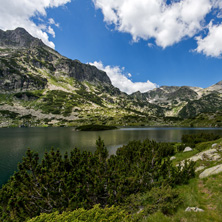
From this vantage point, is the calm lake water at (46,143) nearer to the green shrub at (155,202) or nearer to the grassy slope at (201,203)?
the green shrub at (155,202)

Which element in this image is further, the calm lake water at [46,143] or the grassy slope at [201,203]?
the calm lake water at [46,143]

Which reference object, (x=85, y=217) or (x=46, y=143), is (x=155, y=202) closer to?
(x=85, y=217)

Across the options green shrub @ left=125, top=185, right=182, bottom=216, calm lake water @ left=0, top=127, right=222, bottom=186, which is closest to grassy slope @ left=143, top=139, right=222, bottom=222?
green shrub @ left=125, top=185, right=182, bottom=216

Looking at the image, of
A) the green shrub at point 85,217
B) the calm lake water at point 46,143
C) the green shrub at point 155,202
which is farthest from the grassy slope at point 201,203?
the calm lake water at point 46,143

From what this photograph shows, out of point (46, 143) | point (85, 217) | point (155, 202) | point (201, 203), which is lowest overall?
point (46, 143)

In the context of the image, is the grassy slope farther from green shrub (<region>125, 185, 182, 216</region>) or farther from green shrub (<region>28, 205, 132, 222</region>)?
green shrub (<region>28, 205, 132, 222</region>)

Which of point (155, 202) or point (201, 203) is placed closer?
point (155, 202)

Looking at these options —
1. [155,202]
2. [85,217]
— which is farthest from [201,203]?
[85,217]

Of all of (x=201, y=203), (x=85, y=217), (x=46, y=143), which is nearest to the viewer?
(x=85, y=217)

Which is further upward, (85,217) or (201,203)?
(85,217)

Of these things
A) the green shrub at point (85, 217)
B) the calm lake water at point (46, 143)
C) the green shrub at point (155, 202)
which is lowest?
the calm lake water at point (46, 143)

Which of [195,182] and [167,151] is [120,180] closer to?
[195,182]

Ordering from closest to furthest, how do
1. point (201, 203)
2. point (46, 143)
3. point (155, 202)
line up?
point (155, 202) < point (201, 203) < point (46, 143)

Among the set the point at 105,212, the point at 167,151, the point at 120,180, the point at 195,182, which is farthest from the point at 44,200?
the point at 167,151
